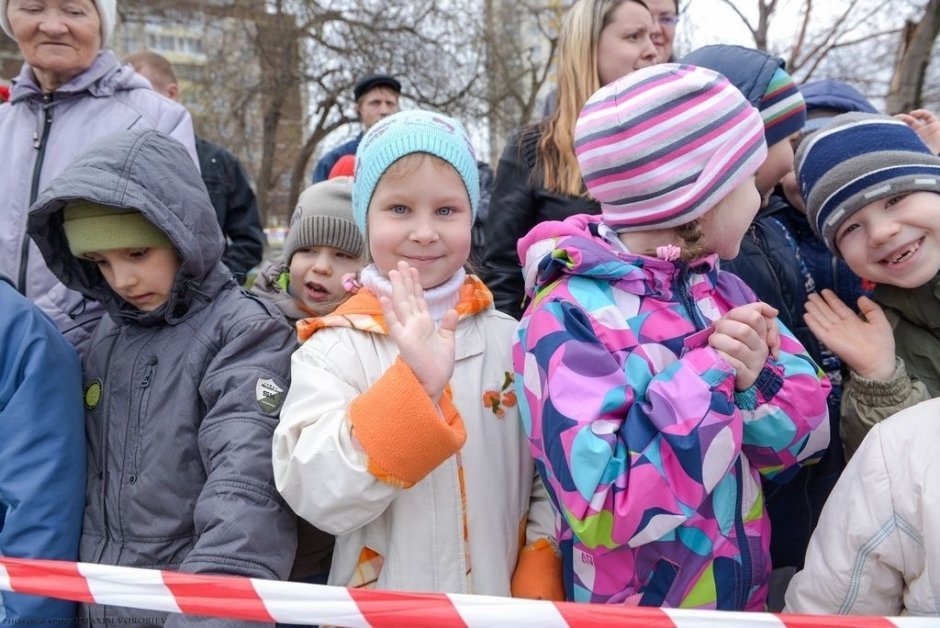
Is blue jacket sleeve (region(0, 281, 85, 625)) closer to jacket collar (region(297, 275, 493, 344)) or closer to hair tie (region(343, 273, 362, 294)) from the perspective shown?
jacket collar (region(297, 275, 493, 344))

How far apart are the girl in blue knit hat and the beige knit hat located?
1.74ft

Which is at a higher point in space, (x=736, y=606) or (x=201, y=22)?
(x=201, y=22)

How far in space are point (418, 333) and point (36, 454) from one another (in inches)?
42.7

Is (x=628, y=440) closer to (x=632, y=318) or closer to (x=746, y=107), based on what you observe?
(x=632, y=318)

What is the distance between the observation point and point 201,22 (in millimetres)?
16797

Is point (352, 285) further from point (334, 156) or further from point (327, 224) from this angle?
point (334, 156)

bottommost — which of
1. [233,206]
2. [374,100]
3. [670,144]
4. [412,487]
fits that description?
[233,206]

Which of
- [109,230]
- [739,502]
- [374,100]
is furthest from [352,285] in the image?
[374,100]

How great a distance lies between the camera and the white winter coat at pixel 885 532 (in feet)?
4.59

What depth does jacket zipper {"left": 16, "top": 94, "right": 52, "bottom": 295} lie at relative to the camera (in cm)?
241

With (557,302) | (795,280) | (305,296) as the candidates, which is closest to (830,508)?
(557,302)

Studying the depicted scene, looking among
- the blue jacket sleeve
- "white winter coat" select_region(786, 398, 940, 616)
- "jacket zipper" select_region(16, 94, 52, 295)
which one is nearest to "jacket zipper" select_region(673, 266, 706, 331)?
"white winter coat" select_region(786, 398, 940, 616)

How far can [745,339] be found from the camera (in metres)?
1.49

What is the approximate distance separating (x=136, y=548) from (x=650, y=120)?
1618 mm
